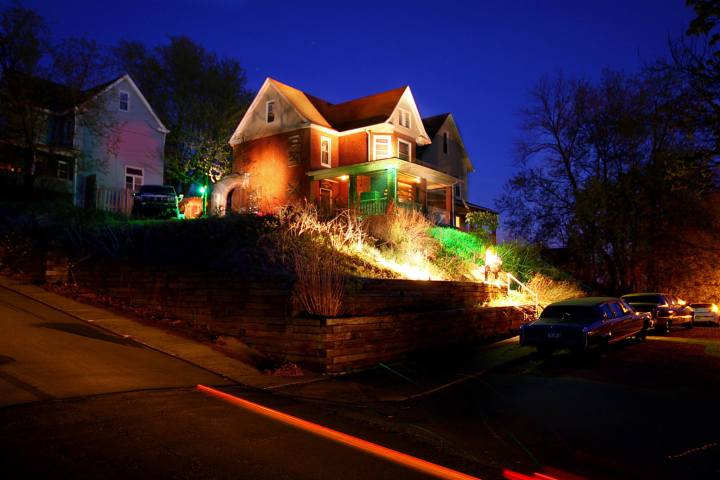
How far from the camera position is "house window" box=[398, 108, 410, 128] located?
32750 mm

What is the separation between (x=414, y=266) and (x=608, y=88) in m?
22.4

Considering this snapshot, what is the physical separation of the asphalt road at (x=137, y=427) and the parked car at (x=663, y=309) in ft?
51.4

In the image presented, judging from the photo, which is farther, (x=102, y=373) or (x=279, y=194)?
(x=279, y=194)

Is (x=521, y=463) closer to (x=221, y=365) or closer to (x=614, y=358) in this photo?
(x=221, y=365)

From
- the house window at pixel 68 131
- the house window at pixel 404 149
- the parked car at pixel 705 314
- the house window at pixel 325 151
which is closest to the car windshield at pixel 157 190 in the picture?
the house window at pixel 68 131

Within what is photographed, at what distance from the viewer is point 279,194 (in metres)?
32.6

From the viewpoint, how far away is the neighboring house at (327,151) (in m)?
31.0

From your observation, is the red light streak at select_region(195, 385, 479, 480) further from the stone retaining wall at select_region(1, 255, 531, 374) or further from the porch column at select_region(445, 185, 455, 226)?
the porch column at select_region(445, 185, 455, 226)

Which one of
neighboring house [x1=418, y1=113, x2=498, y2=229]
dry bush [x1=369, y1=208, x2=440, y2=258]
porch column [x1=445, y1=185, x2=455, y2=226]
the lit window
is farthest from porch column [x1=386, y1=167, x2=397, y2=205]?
the lit window

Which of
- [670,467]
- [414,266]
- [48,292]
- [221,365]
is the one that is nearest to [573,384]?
[670,467]

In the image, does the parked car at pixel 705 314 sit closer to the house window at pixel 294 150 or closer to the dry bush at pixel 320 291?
the dry bush at pixel 320 291

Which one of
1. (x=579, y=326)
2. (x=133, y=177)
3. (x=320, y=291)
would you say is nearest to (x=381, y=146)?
(x=133, y=177)

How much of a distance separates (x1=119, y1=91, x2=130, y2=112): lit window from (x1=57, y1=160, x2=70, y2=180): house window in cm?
525

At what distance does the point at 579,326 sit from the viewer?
41.2ft
